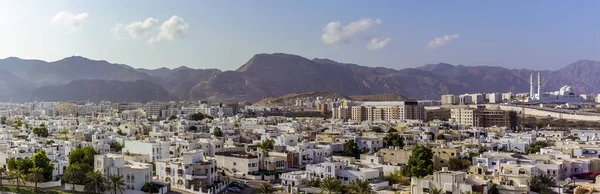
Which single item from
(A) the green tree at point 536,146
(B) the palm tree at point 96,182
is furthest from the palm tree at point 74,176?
(A) the green tree at point 536,146

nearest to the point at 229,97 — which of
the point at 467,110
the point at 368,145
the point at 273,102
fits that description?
the point at 273,102

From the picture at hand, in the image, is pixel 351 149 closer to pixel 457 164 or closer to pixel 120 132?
pixel 457 164

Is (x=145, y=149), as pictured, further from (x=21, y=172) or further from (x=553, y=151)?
(x=553, y=151)

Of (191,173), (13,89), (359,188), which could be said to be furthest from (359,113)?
(13,89)

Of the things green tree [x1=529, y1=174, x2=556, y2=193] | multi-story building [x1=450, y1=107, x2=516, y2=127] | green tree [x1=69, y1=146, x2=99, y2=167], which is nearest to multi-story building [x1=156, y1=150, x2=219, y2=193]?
green tree [x1=69, y1=146, x2=99, y2=167]

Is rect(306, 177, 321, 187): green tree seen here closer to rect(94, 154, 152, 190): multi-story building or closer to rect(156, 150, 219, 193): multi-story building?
rect(156, 150, 219, 193): multi-story building

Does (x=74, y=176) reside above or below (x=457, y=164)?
below
